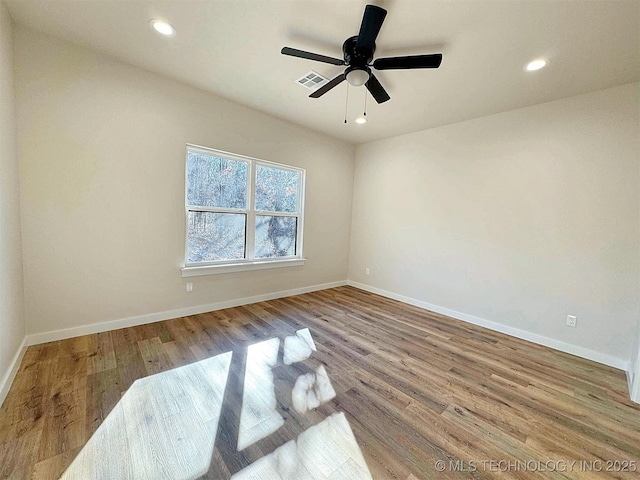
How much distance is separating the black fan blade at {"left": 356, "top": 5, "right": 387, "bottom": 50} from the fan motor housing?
1.6 inches

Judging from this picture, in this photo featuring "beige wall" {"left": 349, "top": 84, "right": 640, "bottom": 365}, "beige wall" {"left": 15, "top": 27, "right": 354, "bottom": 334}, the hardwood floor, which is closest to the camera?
the hardwood floor

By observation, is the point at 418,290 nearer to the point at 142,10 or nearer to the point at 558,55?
the point at 558,55

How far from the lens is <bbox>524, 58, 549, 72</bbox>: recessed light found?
2.25 metres

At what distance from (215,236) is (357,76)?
2.59 metres

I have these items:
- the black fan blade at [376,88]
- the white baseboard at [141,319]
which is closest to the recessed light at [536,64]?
the black fan blade at [376,88]

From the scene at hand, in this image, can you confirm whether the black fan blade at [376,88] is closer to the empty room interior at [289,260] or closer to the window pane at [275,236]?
the empty room interior at [289,260]

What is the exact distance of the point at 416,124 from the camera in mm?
3850

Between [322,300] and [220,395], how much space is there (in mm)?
2469

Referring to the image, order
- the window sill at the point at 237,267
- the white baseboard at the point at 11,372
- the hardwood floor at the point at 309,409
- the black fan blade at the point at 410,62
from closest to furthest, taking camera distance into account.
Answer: the hardwood floor at the point at 309,409 < the white baseboard at the point at 11,372 < the black fan blade at the point at 410,62 < the window sill at the point at 237,267

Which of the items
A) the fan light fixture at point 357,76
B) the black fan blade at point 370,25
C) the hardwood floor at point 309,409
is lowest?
the hardwood floor at point 309,409

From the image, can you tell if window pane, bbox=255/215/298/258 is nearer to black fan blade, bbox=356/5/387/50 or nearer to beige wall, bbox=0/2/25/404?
beige wall, bbox=0/2/25/404

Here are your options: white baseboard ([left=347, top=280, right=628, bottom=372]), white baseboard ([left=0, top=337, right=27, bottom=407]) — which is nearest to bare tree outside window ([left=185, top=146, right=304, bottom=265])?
white baseboard ([left=0, top=337, right=27, bottom=407])

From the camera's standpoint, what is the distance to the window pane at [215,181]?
3270 mm

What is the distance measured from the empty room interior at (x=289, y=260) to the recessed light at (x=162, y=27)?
0.04 m
